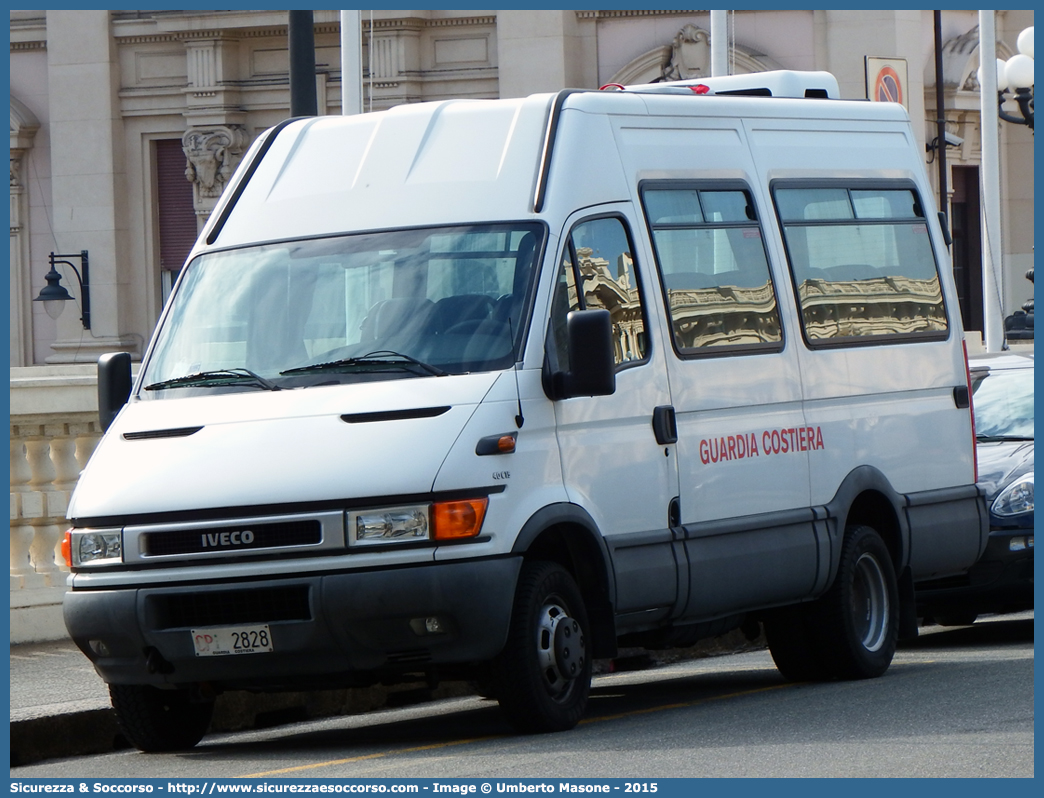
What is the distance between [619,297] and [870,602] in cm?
273

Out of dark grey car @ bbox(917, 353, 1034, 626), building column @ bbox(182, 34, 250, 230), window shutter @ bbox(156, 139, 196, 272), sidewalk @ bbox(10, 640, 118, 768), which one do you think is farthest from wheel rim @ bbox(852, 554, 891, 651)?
window shutter @ bbox(156, 139, 196, 272)

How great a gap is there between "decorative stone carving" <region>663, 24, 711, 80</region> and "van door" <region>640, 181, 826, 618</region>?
800 inches

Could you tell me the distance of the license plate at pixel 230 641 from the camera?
28.1 feet

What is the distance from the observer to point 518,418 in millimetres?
8820

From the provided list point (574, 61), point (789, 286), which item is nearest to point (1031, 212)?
point (574, 61)

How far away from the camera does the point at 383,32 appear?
31.9 meters

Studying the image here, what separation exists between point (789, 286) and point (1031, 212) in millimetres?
25750

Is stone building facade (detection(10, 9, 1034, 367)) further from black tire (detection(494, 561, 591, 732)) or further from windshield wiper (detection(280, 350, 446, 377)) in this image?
black tire (detection(494, 561, 591, 732))

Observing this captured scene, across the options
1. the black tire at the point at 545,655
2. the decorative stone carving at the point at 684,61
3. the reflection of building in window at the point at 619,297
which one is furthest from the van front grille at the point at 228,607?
the decorative stone carving at the point at 684,61

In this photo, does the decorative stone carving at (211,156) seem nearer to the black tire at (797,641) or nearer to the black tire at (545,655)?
the black tire at (797,641)

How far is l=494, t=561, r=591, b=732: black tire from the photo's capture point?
28.6 feet

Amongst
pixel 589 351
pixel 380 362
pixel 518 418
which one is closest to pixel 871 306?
pixel 589 351

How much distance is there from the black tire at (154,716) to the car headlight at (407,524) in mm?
1312

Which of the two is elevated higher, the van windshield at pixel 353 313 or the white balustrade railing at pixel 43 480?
the van windshield at pixel 353 313
